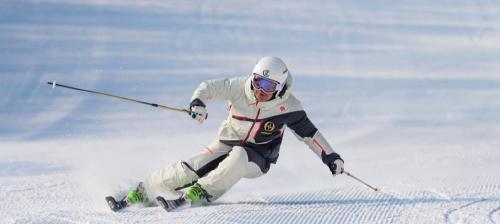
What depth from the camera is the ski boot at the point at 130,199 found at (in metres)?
4.82

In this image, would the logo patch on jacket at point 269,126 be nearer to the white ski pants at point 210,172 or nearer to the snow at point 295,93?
the white ski pants at point 210,172

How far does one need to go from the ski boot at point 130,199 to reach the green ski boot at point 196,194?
371mm

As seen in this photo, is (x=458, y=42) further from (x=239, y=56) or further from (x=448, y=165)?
(x=448, y=165)

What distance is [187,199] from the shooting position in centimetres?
482

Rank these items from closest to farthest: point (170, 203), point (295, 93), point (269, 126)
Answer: point (170, 203)
point (269, 126)
point (295, 93)

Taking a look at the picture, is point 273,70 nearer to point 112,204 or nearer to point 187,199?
point 187,199

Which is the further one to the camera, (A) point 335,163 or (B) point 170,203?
(A) point 335,163


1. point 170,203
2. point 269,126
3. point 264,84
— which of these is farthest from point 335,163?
point 170,203

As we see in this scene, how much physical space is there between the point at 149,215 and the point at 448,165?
297 centimetres

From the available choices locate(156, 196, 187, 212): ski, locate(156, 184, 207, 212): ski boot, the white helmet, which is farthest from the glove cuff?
locate(156, 196, 187, 212): ski

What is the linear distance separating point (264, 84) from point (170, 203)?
3.22ft

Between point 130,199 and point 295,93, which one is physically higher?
point 130,199

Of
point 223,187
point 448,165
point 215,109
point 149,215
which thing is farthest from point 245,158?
point 215,109

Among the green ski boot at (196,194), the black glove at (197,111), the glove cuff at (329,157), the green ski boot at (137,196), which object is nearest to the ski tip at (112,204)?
the green ski boot at (137,196)
